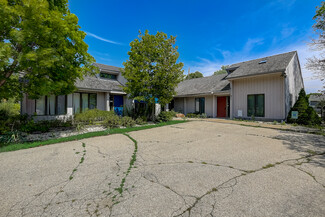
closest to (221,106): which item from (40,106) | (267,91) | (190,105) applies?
(190,105)

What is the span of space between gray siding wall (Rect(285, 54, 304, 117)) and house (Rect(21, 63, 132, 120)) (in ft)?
43.0

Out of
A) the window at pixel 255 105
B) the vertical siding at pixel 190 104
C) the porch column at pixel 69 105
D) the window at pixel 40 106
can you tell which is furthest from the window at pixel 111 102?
the window at pixel 255 105

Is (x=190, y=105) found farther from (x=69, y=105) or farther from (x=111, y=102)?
(x=69, y=105)

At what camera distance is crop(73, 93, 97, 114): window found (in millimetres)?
13101

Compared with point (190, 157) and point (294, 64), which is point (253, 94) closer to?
point (294, 64)

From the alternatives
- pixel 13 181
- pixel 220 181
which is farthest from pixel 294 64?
pixel 13 181

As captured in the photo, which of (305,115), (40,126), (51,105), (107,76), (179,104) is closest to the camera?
(40,126)

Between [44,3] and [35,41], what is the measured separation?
152 cm

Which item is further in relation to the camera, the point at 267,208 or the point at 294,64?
the point at 294,64

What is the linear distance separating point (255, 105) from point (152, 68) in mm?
9264

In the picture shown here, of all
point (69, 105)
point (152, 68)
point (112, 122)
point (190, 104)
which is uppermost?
point (152, 68)

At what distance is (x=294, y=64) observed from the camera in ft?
43.6

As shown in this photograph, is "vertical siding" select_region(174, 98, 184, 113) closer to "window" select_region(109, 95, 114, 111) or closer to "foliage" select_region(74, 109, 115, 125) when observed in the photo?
"window" select_region(109, 95, 114, 111)

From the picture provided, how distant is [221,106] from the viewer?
54.6 ft
